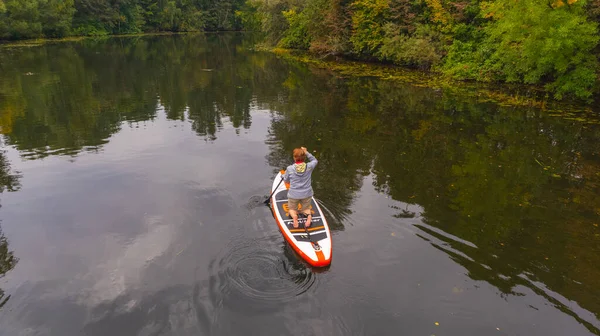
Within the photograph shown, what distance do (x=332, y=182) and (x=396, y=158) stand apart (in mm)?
2948

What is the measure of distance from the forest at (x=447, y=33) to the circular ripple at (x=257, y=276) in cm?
1663

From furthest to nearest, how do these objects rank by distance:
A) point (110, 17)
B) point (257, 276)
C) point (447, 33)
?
point (110, 17)
point (447, 33)
point (257, 276)

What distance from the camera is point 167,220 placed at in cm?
891

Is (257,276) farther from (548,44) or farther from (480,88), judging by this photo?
(480,88)

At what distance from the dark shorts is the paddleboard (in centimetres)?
21

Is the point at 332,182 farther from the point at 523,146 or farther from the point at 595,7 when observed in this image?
the point at 595,7

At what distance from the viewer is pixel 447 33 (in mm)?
26938

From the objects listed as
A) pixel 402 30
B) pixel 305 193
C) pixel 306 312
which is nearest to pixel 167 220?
pixel 305 193

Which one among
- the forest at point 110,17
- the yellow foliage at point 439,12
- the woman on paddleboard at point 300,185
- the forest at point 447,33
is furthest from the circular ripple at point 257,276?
the forest at point 110,17

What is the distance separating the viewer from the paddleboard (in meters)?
7.27

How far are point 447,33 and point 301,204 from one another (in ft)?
78.5

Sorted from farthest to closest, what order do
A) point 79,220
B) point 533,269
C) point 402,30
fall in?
point 402,30 → point 79,220 → point 533,269

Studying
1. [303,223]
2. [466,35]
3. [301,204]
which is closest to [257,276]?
[303,223]

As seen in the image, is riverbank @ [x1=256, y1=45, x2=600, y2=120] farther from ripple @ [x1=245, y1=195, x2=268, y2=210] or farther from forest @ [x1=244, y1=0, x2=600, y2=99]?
ripple @ [x1=245, y1=195, x2=268, y2=210]
